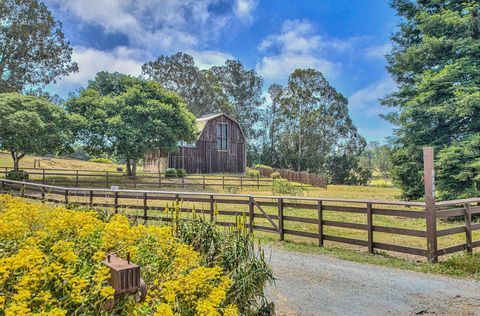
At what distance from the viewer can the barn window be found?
37.9m

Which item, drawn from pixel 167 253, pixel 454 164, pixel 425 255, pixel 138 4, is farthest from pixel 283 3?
pixel 167 253

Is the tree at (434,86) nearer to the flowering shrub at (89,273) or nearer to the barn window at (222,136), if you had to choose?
the flowering shrub at (89,273)

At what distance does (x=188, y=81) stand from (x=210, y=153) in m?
16.5

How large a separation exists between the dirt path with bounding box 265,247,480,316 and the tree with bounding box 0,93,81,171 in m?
19.1

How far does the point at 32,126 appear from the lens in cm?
2072

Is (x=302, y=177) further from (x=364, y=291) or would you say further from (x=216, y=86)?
(x=364, y=291)

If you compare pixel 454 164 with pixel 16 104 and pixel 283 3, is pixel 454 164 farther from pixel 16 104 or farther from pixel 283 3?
pixel 16 104

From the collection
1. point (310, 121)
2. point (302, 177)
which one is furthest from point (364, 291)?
point (310, 121)

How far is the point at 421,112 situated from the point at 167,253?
13331mm

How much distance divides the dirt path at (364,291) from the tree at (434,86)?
9.39m

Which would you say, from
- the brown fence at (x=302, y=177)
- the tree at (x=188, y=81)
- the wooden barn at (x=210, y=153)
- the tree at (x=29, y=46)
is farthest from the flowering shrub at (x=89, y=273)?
the tree at (x=188, y=81)

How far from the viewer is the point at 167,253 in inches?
126

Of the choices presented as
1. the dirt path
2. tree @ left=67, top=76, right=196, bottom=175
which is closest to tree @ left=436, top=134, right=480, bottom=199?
the dirt path

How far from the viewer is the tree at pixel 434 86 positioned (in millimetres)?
13292
